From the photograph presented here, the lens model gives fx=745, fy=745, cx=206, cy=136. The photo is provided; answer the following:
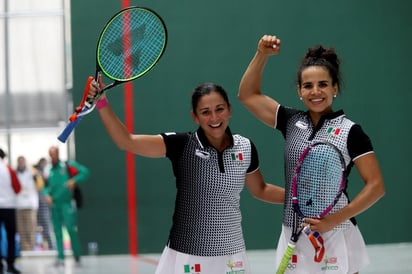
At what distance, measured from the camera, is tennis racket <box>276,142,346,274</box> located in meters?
2.56

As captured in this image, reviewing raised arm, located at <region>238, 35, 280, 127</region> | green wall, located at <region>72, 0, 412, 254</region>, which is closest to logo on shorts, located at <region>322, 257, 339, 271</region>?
raised arm, located at <region>238, 35, 280, 127</region>

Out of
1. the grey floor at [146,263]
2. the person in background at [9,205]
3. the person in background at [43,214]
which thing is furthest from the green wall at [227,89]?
the person in background at [9,205]

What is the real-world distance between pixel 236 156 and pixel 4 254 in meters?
4.99

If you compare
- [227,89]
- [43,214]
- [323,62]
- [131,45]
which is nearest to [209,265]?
[323,62]

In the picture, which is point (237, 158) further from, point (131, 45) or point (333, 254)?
point (131, 45)

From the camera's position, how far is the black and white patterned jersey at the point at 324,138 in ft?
8.40

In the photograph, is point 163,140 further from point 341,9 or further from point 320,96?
point 341,9

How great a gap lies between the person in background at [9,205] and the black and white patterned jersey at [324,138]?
433cm

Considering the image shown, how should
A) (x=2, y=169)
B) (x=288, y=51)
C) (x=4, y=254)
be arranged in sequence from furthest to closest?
(x=288, y=51) → (x=4, y=254) → (x=2, y=169)

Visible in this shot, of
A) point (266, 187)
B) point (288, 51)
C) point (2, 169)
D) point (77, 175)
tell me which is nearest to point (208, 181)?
point (266, 187)

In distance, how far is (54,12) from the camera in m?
8.50

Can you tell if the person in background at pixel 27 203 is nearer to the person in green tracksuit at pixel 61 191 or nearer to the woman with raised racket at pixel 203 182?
the person in green tracksuit at pixel 61 191

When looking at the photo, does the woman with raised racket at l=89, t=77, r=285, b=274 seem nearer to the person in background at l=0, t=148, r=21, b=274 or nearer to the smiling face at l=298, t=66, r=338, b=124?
the smiling face at l=298, t=66, r=338, b=124

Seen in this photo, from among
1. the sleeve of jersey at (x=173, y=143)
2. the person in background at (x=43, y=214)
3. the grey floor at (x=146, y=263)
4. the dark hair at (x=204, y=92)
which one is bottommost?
the grey floor at (x=146, y=263)
